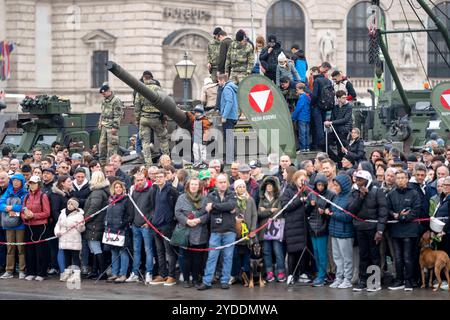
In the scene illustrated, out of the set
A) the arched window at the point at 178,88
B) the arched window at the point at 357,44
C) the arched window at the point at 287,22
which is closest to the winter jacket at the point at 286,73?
the arched window at the point at 178,88

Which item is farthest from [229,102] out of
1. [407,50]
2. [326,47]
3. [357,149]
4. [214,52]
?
[407,50]

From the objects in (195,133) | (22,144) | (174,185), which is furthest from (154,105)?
(22,144)

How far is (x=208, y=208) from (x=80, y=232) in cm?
256

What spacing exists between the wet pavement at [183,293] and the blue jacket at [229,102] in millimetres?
4024

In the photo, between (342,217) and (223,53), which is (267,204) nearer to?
(342,217)

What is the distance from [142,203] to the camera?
2031 cm

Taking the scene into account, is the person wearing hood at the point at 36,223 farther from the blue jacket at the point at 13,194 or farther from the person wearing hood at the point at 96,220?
the person wearing hood at the point at 96,220

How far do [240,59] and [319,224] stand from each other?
5.80 metres

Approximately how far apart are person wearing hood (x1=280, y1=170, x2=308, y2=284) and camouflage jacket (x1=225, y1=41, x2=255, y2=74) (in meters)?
5.08

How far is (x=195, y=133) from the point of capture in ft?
76.3

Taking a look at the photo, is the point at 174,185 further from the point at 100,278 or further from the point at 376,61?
the point at 376,61

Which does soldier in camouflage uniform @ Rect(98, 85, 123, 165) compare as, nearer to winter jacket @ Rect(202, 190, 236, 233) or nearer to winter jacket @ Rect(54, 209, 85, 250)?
winter jacket @ Rect(54, 209, 85, 250)

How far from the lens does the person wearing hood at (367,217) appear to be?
1866 centimetres
